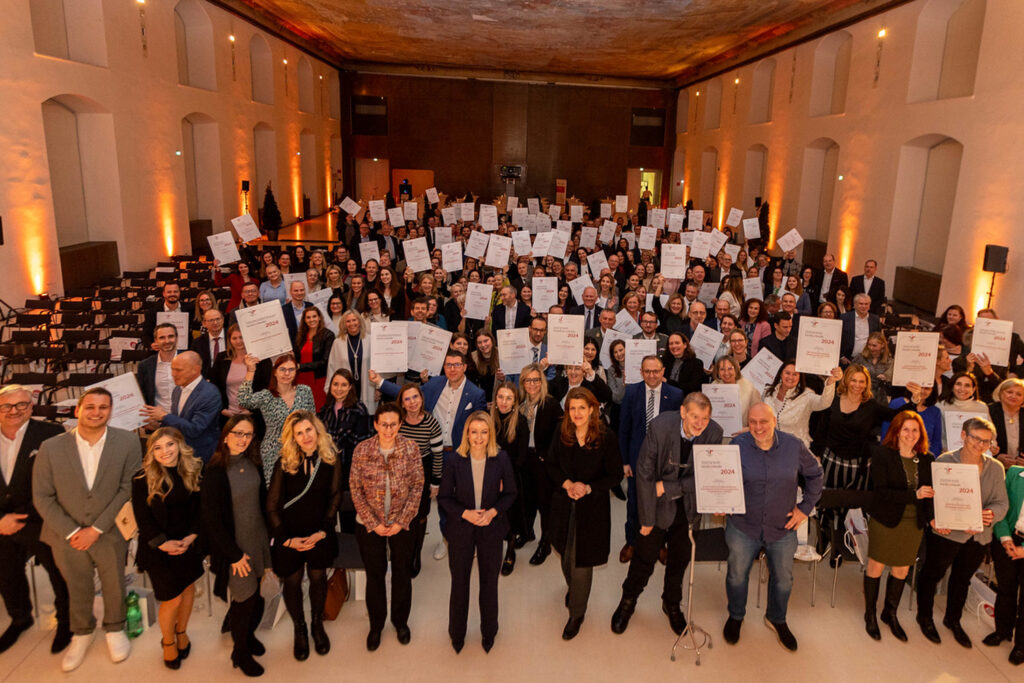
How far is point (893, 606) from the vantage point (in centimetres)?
494

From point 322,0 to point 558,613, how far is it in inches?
718

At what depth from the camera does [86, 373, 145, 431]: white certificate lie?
4801 millimetres

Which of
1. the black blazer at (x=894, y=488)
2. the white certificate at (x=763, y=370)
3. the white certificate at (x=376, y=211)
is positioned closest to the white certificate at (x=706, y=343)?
the white certificate at (x=763, y=370)

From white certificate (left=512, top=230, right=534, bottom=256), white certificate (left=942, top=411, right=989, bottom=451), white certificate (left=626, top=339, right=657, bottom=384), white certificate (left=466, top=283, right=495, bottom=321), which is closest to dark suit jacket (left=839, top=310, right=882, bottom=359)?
white certificate (left=942, top=411, right=989, bottom=451)

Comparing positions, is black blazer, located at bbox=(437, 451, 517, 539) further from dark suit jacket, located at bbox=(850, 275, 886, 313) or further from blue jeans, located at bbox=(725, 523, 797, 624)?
dark suit jacket, located at bbox=(850, 275, 886, 313)

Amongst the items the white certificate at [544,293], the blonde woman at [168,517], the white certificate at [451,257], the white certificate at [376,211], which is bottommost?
the blonde woman at [168,517]

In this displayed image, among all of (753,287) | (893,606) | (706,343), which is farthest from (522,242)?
(893,606)

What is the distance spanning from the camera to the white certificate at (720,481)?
438 centimetres

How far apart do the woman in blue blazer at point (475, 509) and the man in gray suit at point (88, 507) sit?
211 cm

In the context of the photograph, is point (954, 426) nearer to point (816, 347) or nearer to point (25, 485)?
point (816, 347)

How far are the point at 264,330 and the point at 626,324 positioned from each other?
3962mm

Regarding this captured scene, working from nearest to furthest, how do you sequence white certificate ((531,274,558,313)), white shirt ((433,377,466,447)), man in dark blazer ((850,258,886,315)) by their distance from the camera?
white shirt ((433,377,466,447)) → white certificate ((531,274,558,313)) → man in dark blazer ((850,258,886,315))

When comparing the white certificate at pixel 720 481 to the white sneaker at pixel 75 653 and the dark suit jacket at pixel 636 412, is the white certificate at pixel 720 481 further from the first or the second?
the white sneaker at pixel 75 653

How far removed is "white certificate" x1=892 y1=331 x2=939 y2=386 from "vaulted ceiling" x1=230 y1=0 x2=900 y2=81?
1219 cm
